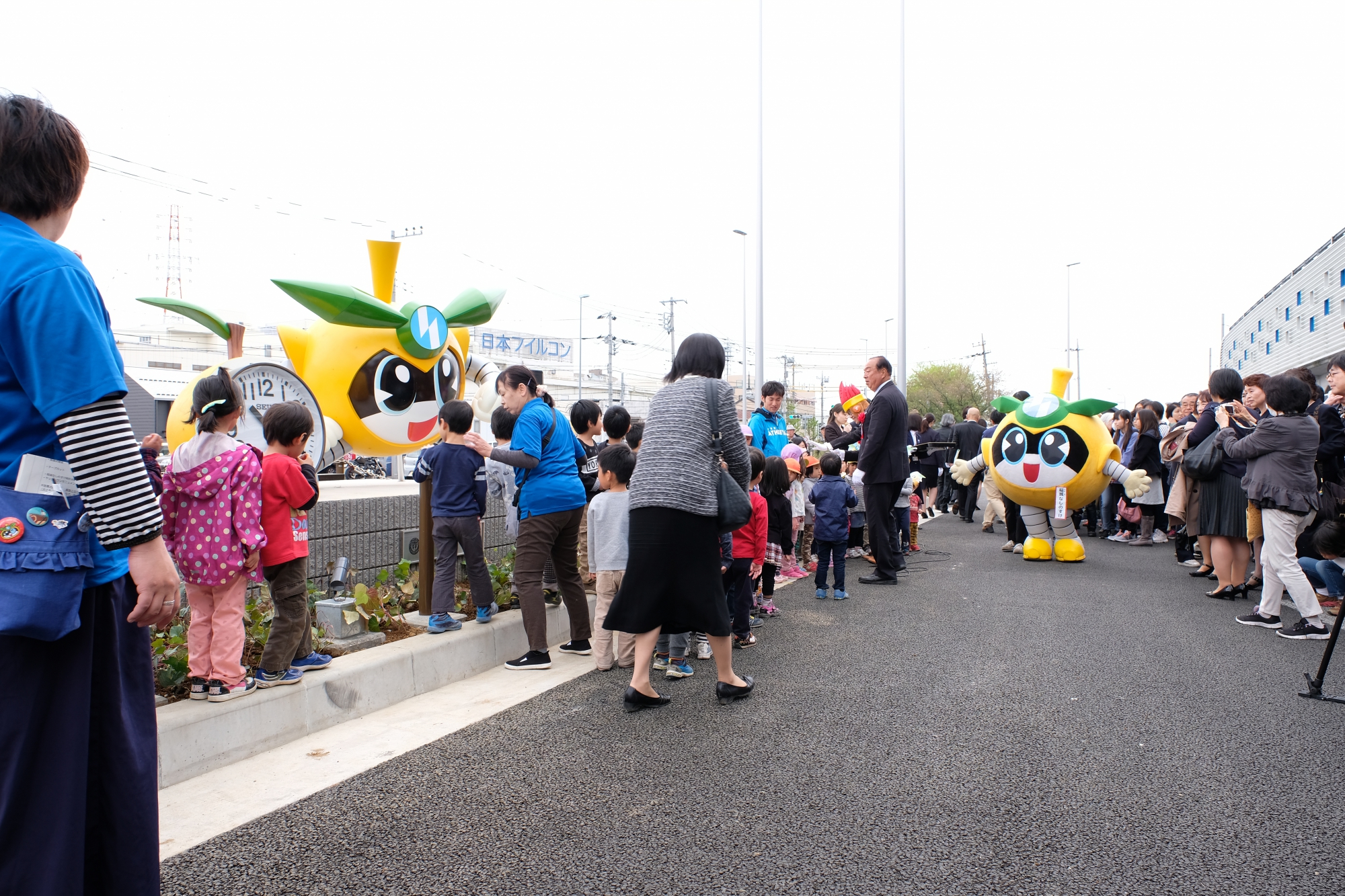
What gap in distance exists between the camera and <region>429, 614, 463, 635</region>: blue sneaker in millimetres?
Result: 5203

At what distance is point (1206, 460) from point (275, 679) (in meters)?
7.40

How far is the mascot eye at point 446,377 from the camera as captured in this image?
7746 millimetres

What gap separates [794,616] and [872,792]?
340 centimetres

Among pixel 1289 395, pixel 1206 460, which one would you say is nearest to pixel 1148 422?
pixel 1206 460

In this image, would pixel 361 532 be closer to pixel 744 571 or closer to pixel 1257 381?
pixel 744 571

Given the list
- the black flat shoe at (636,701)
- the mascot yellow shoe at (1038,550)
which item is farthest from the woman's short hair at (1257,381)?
the black flat shoe at (636,701)

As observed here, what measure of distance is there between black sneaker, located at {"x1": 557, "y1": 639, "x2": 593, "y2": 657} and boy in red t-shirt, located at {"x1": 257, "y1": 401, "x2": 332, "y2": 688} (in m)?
1.63

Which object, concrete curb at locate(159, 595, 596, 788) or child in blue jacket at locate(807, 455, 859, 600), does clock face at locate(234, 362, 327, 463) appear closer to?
concrete curb at locate(159, 595, 596, 788)

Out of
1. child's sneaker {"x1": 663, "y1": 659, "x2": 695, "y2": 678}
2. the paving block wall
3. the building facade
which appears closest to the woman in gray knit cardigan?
child's sneaker {"x1": 663, "y1": 659, "x2": 695, "y2": 678}

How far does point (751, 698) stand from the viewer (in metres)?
4.54

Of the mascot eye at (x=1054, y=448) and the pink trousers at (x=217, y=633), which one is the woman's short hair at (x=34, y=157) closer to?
the pink trousers at (x=217, y=633)

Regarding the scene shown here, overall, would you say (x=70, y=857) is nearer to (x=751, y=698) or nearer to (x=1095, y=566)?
(x=751, y=698)

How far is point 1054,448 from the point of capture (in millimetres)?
9336

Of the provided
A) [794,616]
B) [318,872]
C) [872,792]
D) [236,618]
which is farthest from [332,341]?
[872,792]
